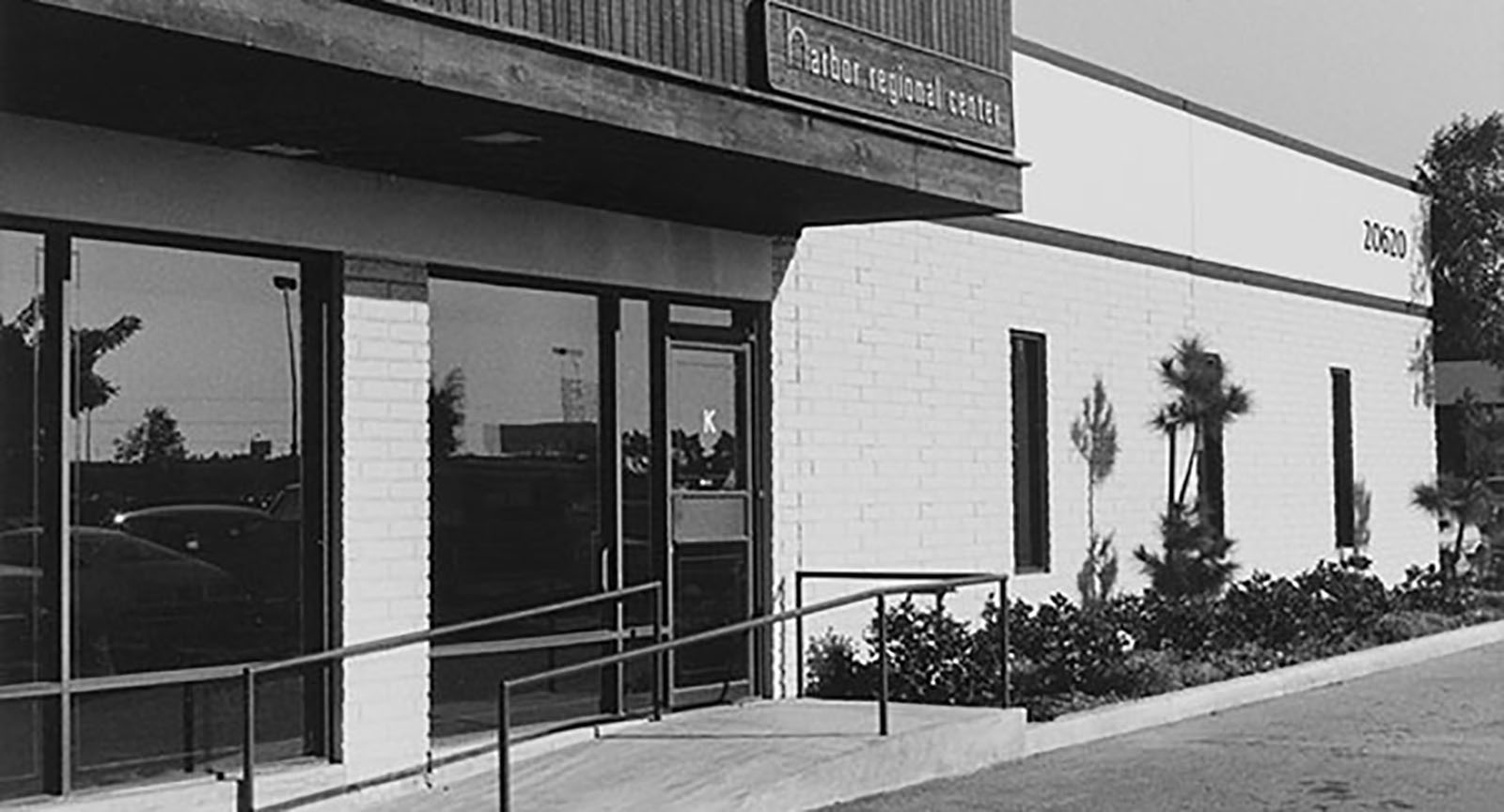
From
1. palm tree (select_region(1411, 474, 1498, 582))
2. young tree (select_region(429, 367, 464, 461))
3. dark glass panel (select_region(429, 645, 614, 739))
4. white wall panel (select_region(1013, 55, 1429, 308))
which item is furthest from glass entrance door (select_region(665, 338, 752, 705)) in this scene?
palm tree (select_region(1411, 474, 1498, 582))

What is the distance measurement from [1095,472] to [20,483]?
36.5 feet

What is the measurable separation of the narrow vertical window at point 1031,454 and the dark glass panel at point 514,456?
586 cm

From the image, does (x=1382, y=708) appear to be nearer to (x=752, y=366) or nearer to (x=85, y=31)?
(x=752, y=366)

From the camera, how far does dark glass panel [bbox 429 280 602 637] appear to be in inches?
493

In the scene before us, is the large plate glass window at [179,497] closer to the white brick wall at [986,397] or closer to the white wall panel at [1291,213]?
the white brick wall at [986,397]

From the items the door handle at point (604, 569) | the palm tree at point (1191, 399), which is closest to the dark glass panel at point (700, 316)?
the door handle at point (604, 569)

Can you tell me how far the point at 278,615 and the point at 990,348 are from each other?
777 centimetres

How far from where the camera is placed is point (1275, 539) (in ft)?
75.3

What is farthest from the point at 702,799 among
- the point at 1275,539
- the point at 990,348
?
the point at 1275,539

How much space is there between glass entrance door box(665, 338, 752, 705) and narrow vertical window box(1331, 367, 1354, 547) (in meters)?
12.1

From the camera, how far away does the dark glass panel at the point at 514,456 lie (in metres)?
12.5

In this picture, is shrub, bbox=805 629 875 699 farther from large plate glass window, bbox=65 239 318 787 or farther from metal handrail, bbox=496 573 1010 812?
large plate glass window, bbox=65 239 318 787

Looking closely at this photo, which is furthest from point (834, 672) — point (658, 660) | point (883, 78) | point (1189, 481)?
point (1189, 481)

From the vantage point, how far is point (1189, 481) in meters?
21.1
